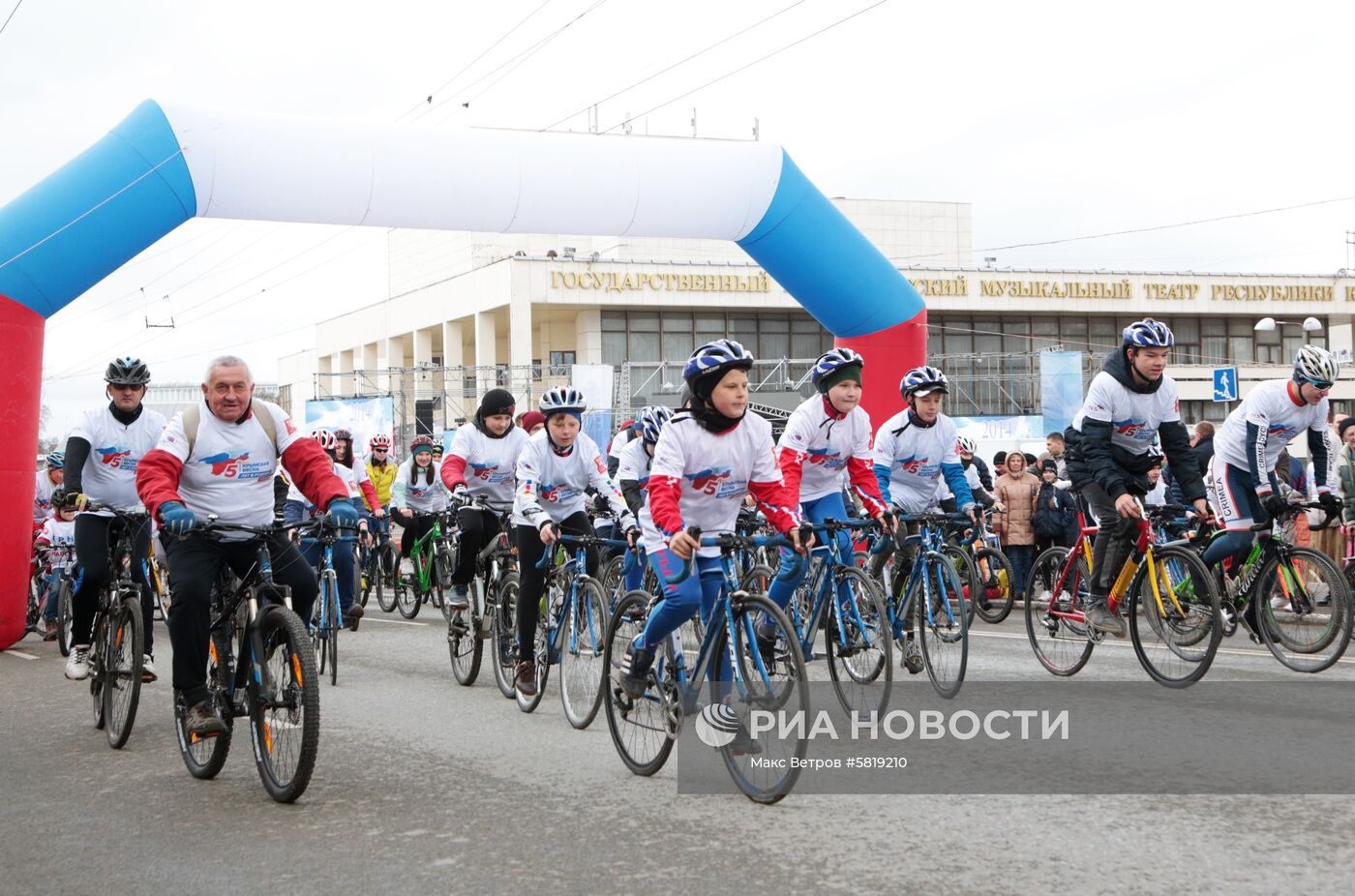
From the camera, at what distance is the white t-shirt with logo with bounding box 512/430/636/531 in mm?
8812

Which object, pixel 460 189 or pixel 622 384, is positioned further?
pixel 622 384

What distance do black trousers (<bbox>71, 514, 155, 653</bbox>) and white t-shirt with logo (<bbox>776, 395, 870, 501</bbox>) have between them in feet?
13.8

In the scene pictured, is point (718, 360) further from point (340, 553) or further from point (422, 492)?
point (422, 492)

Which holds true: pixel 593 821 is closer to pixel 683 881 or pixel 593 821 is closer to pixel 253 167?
pixel 683 881

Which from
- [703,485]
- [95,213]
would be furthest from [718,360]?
[95,213]

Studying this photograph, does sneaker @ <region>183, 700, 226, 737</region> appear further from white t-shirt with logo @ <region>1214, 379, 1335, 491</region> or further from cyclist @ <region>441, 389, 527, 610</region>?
white t-shirt with logo @ <region>1214, 379, 1335, 491</region>

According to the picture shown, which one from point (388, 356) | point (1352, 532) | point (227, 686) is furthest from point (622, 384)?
point (388, 356)

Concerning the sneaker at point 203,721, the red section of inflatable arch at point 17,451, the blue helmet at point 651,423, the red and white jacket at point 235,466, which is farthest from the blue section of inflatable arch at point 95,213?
the sneaker at point 203,721

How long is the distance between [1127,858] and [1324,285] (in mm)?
59528

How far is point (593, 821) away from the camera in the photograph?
220 inches

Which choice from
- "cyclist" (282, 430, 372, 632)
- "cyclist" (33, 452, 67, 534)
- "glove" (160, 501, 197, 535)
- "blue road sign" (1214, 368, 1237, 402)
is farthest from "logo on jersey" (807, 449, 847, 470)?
"blue road sign" (1214, 368, 1237, 402)

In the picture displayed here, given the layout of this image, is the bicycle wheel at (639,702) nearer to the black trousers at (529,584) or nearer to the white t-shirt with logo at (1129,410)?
the black trousers at (529,584)

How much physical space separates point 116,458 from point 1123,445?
681 cm

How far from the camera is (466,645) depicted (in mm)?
10039
